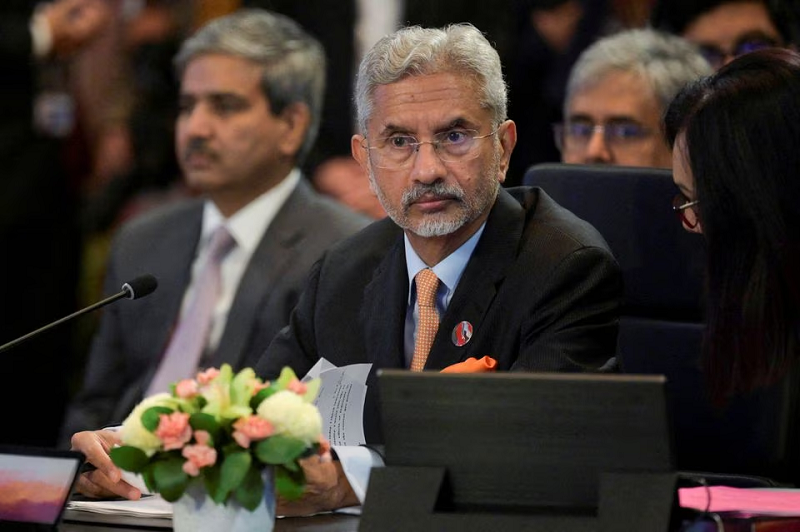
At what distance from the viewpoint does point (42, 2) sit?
490 centimetres

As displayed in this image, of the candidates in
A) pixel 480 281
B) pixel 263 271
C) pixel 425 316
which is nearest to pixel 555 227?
pixel 480 281

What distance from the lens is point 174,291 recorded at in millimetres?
4156

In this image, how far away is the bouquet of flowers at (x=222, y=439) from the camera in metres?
2.01

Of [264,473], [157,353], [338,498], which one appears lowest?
[157,353]

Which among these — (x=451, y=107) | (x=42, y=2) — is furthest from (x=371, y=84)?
(x=42, y=2)

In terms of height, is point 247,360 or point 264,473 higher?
point 264,473

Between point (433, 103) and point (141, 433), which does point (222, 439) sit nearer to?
point (141, 433)

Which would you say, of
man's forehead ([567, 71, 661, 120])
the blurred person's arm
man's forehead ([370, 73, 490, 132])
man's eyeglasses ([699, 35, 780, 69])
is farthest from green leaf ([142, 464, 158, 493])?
the blurred person's arm

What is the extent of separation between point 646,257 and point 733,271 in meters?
0.57

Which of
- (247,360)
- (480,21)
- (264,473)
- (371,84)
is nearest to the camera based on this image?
(264,473)

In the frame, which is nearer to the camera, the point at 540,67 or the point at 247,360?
Result: the point at 247,360

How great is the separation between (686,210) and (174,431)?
1.12m

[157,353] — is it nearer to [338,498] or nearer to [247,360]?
[247,360]

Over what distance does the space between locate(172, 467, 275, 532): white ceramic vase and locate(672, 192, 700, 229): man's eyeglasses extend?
3.01ft
